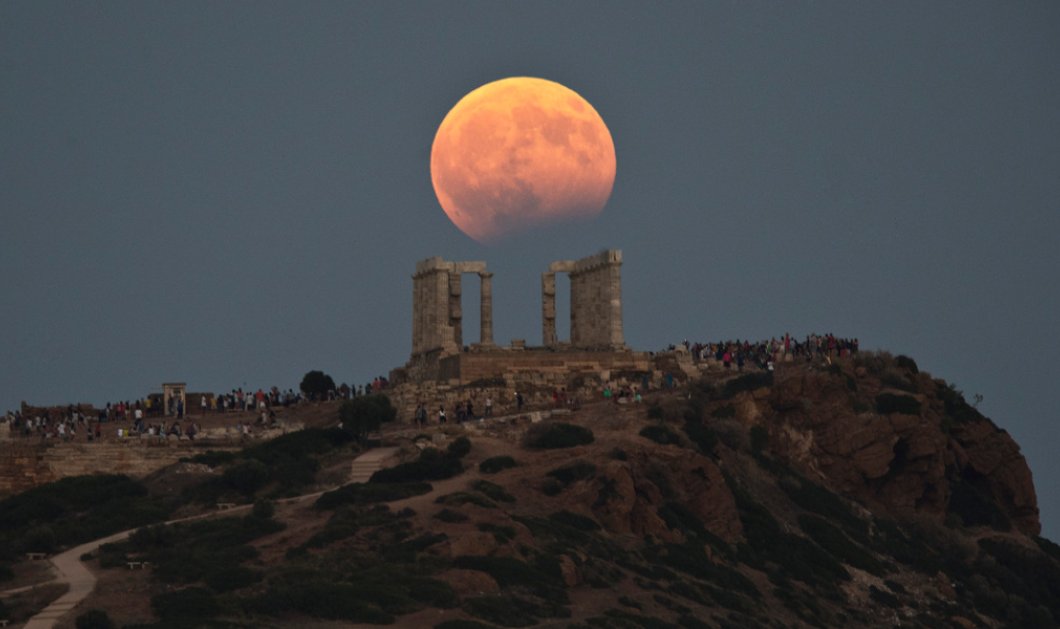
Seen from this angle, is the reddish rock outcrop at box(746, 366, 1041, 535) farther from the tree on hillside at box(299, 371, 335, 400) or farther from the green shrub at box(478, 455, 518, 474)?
the tree on hillside at box(299, 371, 335, 400)

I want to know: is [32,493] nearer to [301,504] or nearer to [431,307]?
[301,504]

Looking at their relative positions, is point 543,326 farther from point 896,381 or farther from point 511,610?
point 511,610

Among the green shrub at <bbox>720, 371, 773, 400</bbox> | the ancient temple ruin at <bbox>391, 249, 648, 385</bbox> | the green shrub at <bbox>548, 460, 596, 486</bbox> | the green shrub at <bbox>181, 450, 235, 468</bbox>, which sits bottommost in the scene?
the green shrub at <bbox>548, 460, 596, 486</bbox>

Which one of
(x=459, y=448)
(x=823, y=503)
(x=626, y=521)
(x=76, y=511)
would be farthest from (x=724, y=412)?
(x=76, y=511)

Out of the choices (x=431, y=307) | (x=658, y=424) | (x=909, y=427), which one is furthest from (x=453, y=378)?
(x=909, y=427)

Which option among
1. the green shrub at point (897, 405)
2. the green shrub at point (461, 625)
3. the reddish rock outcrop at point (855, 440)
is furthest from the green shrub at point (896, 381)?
the green shrub at point (461, 625)

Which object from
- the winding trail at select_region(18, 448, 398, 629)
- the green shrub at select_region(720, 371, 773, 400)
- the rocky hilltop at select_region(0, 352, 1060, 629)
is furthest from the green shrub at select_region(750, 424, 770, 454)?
the winding trail at select_region(18, 448, 398, 629)
